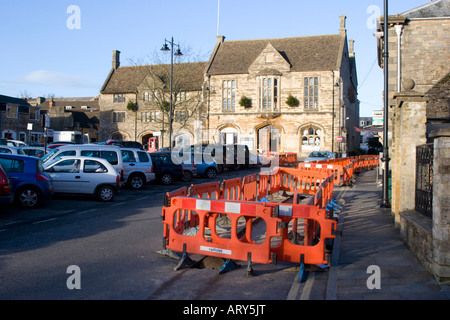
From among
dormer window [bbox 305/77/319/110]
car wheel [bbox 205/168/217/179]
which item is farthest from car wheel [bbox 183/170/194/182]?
dormer window [bbox 305/77/319/110]

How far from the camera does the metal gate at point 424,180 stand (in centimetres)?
671

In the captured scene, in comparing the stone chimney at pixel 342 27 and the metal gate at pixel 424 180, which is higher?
the stone chimney at pixel 342 27

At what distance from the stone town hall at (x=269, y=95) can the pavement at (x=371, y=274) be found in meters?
33.4

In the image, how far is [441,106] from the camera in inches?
675

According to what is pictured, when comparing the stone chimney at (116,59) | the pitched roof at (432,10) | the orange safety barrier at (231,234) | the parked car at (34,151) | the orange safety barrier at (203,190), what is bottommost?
the orange safety barrier at (231,234)

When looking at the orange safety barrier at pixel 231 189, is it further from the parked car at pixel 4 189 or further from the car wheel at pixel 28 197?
the car wheel at pixel 28 197

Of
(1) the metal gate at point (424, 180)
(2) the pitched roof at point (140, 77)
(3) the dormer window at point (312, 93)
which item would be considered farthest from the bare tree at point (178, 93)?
(1) the metal gate at point (424, 180)

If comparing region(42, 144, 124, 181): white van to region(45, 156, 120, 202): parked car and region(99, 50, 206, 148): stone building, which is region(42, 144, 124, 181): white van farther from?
region(99, 50, 206, 148): stone building

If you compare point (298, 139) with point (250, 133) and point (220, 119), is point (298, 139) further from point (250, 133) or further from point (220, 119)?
point (220, 119)

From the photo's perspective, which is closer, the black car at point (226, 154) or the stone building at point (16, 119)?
the black car at point (226, 154)

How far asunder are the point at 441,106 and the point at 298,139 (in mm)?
26650

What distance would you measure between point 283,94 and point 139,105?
18.5 meters
